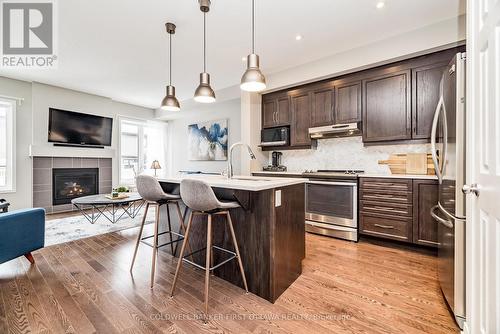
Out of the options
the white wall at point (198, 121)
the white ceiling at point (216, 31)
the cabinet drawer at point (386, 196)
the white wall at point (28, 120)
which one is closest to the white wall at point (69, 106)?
the white wall at point (28, 120)

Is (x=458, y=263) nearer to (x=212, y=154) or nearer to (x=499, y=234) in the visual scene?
(x=499, y=234)

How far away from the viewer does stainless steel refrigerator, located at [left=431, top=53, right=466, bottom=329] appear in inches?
55.0

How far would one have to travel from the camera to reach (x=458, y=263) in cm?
143

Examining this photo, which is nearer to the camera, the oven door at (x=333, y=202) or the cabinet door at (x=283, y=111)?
the oven door at (x=333, y=202)

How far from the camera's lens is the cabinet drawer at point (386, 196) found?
2.75 metres

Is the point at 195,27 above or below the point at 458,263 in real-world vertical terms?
above

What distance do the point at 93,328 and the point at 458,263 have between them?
7.90ft

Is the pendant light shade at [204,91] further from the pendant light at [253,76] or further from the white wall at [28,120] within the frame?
the white wall at [28,120]

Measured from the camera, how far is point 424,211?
265 cm

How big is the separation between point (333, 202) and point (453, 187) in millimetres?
1817

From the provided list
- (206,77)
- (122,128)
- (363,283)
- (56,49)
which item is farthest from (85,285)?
(122,128)

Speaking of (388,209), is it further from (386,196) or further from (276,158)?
(276,158)

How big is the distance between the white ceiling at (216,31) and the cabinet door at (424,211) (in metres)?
1.96

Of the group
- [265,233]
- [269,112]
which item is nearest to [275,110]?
[269,112]
